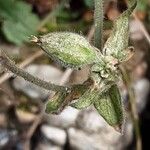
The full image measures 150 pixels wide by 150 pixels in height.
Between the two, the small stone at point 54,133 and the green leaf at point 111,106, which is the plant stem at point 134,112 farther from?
the green leaf at point 111,106

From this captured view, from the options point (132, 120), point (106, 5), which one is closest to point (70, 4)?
point (106, 5)

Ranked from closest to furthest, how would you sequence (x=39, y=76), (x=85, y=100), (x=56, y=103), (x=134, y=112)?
(x=85, y=100) < (x=56, y=103) < (x=134, y=112) < (x=39, y=76)

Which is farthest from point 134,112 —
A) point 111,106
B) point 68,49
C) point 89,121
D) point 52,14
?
point 68,49

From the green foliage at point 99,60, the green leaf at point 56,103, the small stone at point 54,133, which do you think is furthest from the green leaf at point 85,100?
the small stone at point 54,133

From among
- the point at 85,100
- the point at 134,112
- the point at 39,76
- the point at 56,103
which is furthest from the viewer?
the point at 39,76

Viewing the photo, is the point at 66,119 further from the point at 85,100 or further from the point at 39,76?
the point at 85,100

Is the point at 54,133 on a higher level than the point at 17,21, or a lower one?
lower
